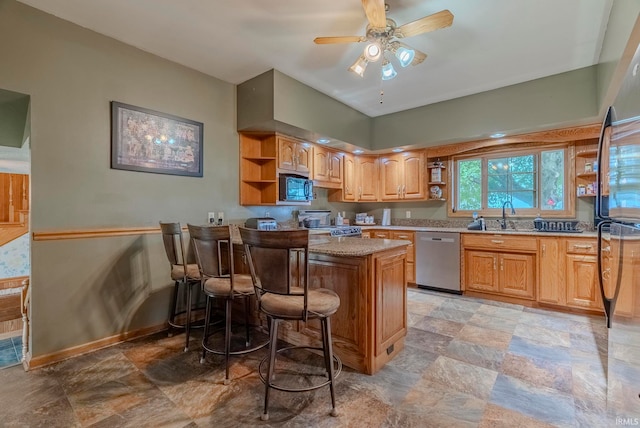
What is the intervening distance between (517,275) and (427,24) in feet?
10.4

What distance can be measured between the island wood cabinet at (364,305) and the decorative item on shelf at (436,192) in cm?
269

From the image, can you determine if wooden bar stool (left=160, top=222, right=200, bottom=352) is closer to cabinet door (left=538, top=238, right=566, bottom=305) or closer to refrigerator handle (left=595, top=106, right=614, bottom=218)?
refrigerator handle (left=595, top=106, right=614, bottom=218)

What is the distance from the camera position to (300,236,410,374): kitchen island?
2.15m

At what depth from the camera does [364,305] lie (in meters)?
2.16

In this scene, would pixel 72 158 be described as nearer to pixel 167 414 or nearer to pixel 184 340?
pixel 184 340

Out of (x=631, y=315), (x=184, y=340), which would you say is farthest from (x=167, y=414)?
(x=631, y=315)

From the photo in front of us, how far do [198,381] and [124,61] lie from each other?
2.82 m

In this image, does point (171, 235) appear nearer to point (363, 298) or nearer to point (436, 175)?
point (363, 298)

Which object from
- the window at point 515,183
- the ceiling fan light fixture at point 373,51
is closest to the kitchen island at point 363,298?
the ceiling fan light fixture at point 373,51

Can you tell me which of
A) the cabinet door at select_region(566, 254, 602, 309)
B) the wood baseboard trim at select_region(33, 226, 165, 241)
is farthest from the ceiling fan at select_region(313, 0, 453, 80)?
the cabinet door at select_region(566, 254, 602, 309)

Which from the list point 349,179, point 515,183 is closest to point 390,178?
point 349,179

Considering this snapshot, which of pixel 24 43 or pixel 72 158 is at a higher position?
pixel 24 43

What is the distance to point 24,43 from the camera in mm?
2248

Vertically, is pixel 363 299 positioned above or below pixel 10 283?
above
